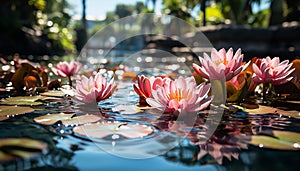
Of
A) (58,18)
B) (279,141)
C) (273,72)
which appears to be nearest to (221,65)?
(273,72)

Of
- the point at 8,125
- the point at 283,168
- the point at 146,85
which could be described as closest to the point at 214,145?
the point at 283,168

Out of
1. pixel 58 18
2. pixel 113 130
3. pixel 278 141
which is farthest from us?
pixel 58 18

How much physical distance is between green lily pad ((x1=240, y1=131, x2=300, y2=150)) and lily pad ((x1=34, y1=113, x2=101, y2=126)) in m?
0.75

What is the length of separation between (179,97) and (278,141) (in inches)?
19.2

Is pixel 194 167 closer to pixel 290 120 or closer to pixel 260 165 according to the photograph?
pixel 260 165

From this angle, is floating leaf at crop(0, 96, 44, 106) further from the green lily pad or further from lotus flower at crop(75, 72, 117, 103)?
the green lily pad

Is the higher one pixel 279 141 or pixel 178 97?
pixel 178 97

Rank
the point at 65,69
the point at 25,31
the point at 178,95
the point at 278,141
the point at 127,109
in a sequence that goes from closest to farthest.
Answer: the point at 278,141
the point at 178,95
the point at 127,109
the point at 65,69
the point at 25,31

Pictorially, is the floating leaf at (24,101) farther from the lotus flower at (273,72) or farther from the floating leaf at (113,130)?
the lotus flower at (273,72)

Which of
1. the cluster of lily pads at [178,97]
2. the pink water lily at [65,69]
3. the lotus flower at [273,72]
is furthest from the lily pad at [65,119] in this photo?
the pink water lily at [65,69]

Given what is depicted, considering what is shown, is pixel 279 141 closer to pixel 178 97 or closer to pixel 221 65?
pixel 178 97

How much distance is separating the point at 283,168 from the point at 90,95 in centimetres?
112

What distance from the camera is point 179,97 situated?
1523mm

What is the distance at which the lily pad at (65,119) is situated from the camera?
1514mm
